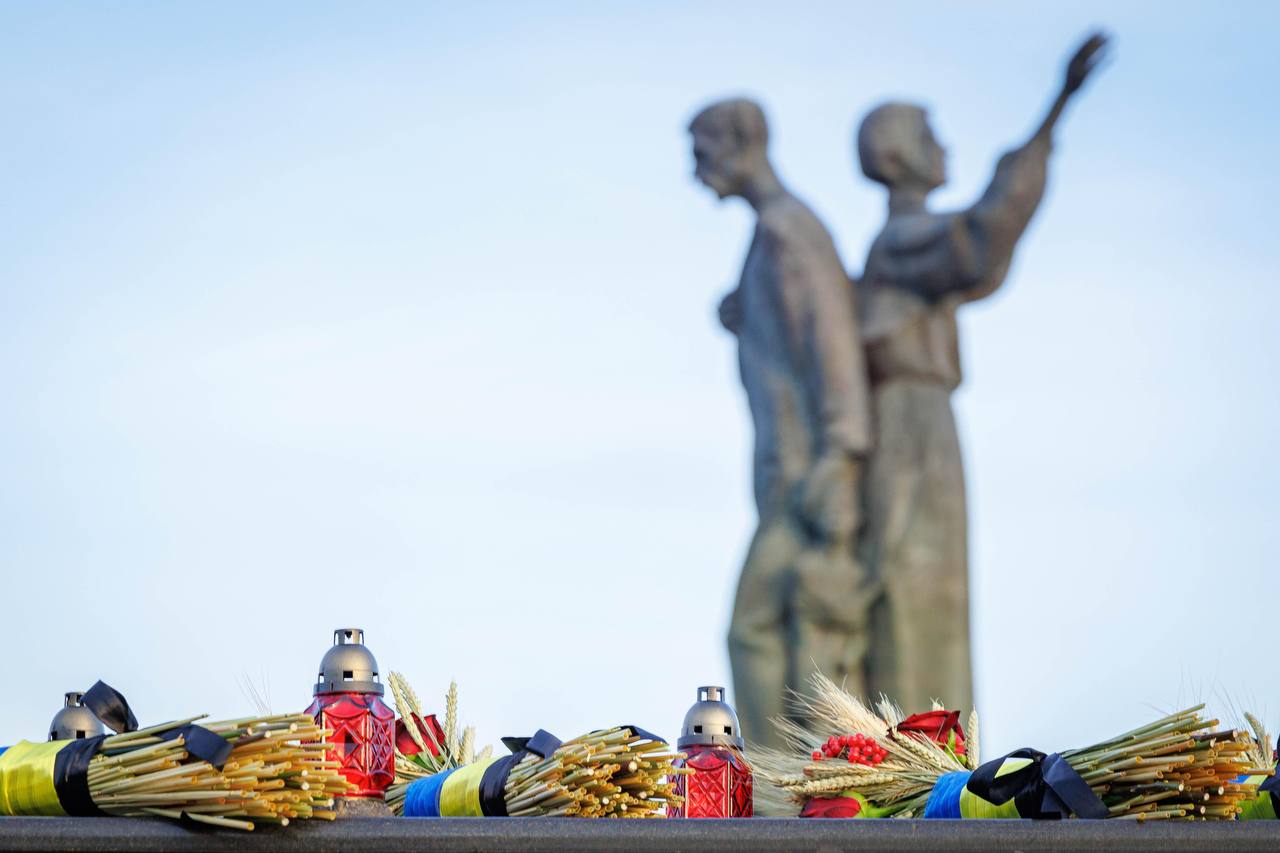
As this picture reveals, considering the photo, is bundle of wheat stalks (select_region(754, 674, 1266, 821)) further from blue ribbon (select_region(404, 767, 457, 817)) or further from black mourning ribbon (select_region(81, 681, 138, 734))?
black mourning ribbon (select_region(81, 681, 138, 734))

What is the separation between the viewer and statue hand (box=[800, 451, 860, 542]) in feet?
20.0

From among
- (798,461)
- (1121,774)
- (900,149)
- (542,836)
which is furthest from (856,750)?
(900,149)

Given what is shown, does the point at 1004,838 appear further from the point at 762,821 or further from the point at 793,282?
the point at 793,282

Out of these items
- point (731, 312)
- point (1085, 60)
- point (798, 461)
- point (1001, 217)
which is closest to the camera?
point (1085, 60)

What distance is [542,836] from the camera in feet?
3.61

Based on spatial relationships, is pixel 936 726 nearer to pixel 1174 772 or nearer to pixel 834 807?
pixel 834 807

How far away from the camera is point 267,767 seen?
1.09 m

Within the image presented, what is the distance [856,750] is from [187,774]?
0.55m

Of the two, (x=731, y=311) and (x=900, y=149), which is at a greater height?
(x=900, y=149)

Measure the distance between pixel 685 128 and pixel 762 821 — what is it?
565 centimetres

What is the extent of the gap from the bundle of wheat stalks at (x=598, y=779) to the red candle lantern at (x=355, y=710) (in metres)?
0.09

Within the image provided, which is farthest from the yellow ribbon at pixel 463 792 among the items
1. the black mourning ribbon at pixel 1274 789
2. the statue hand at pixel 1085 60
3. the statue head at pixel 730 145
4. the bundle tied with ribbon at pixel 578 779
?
the statue head at pixel 730 145

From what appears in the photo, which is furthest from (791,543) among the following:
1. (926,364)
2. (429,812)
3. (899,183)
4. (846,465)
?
(429,812)

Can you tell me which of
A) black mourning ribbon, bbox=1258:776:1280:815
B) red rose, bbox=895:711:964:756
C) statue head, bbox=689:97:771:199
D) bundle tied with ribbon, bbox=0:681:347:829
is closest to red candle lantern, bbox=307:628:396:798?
bundle tied with ribbon, bbox=0:681:347:829
